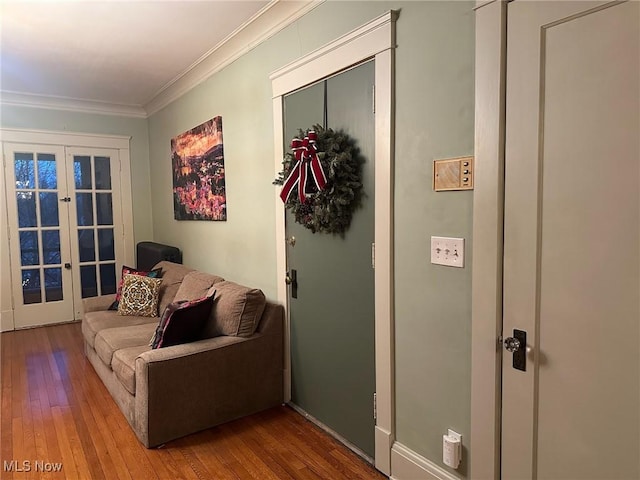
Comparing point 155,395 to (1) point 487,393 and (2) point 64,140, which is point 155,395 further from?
(2) point 64,140

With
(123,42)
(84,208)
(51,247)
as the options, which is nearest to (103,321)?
(51,247)

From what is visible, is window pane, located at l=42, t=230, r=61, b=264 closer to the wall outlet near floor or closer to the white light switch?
the white light switch

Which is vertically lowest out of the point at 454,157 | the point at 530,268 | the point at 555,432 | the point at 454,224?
the point at 555,432

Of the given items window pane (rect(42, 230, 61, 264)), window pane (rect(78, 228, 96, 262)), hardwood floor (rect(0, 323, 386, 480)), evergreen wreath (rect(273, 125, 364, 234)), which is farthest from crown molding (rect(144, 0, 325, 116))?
hardwood floor (rect(0, 323, 386, 480))

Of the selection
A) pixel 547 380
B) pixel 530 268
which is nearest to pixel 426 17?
pixel 530 268

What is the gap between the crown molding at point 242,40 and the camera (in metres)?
2.56

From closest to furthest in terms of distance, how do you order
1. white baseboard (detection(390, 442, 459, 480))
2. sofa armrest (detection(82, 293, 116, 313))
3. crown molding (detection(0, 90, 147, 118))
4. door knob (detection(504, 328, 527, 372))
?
door knob (detection(504, 328, 527, 372)), white baseboard (detection(390, 442, 459, 480)), sofa armrest (detection(82, 293, 116, 313)), crown molding (detection(0, 90, 147, 118))

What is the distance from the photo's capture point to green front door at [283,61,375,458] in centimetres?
218

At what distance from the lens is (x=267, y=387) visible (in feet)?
9.32

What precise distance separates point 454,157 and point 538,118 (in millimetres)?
352

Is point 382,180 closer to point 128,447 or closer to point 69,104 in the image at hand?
point 128,447

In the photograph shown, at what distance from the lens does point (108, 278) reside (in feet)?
17.3

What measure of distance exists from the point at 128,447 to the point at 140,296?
1558 millimetres

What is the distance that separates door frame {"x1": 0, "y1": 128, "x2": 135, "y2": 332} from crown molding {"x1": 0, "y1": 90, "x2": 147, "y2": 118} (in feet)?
0.91
